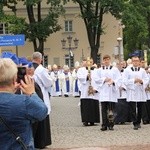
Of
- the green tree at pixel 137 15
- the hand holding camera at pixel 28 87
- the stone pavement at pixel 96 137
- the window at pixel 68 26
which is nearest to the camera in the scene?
the hand holding camera at pixel 28 87

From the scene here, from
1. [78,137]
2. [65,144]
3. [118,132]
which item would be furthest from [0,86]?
[118,132]

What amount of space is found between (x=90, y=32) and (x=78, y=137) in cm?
3718

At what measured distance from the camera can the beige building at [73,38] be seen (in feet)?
190

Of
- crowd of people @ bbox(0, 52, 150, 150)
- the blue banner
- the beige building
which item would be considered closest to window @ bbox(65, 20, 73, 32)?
the beige building

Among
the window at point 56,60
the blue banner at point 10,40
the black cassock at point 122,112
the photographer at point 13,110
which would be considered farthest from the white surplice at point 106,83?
the window at point 56,60

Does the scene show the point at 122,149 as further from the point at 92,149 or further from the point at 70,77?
the point at 70,77

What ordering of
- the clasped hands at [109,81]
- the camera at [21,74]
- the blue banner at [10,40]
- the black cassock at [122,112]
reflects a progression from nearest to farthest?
the camera at [21,74], the clasped hands at [109,81], the black cassock at [122,112], the blue banner at [10,40]

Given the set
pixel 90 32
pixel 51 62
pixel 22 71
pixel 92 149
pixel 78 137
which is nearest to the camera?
pixel 92 149

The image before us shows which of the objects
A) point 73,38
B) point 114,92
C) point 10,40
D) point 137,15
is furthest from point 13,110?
point 73,38

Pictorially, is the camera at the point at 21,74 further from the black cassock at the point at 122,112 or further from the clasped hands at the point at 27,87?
the black cassock at the point at 122,112

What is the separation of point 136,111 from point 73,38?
44.3 meters

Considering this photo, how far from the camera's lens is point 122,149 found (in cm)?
1052

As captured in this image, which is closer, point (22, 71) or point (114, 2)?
point (22, 71)

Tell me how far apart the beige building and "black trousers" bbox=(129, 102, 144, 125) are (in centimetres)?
4339
